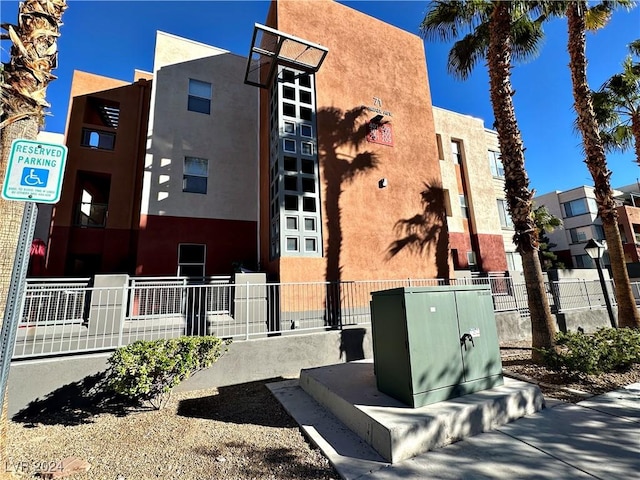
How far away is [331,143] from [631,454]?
10.1 metres

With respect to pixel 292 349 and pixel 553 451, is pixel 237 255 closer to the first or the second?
pixel 292 349

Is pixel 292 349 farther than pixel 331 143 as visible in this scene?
No

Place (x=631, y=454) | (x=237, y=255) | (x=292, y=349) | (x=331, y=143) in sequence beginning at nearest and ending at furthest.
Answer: (x=631, y=454), (x=292, y=349), (x=331, y=143), (x=237, y=255)

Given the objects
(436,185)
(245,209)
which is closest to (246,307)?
(245,209)

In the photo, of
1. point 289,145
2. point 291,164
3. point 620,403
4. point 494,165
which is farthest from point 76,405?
point 494,165

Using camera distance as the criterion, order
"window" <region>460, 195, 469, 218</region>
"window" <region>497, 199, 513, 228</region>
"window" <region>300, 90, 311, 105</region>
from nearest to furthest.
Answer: "window" <region>300, 90, 311, 105</region> < "window" <region>460, 195, 469, 218</region> < "window" <region>497, 199, 513, 228</region>

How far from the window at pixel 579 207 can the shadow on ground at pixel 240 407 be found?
4033 centimetres

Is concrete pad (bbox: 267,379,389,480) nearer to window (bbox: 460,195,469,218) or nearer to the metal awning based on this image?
the metal awning

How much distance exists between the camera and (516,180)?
300 inches

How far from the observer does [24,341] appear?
5.63m

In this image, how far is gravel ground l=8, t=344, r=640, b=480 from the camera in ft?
11.3

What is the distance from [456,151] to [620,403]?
1777 centimetres

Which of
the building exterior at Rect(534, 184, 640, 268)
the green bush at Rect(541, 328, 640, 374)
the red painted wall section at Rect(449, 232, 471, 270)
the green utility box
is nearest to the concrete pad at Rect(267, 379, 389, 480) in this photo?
the green utility box

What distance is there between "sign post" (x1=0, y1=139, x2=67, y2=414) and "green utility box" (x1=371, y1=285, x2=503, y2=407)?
420 centimetres
